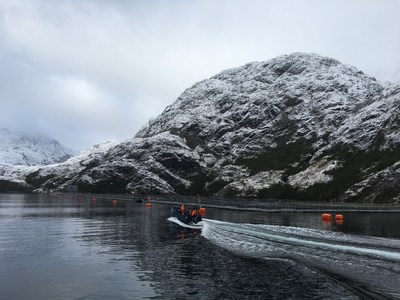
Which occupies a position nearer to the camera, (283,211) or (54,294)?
(54,294)

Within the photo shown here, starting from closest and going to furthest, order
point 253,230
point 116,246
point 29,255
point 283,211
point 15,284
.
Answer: point 15,284 → point 29,255 → point 116,246 → point 253,230 → point 283,211

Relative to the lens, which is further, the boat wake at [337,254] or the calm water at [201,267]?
the boat wake at [337,254]

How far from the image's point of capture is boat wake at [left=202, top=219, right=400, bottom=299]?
31.0 m

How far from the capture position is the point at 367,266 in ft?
119

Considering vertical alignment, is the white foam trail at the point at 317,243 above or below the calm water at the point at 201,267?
above

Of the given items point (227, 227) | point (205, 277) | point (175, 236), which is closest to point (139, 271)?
point (205, 277)

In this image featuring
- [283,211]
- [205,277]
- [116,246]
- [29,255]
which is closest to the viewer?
[205,277]

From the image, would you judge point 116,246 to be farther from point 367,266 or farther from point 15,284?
point 367,266

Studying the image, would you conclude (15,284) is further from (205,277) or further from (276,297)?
(276,297)

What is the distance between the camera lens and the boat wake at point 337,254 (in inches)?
1219

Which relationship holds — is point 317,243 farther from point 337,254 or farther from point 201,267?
point 201,267

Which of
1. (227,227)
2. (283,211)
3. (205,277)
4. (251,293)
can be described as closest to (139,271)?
(205,277)

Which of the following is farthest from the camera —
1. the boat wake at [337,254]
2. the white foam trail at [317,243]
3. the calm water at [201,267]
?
the white foam trail at [317,243]

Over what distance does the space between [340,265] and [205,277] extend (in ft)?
42.9
